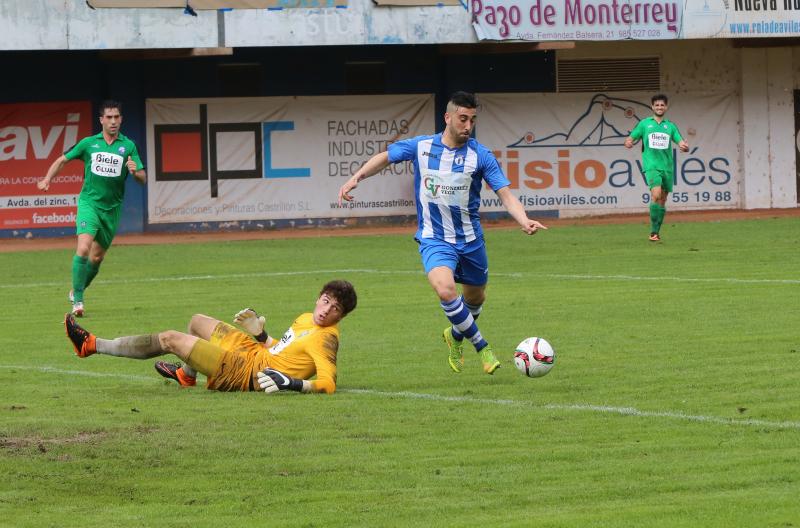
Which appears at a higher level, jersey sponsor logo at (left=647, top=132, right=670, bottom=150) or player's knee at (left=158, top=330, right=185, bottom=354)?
jersey sponsor logo at (left=647, top=132, right=670, bottom=150)

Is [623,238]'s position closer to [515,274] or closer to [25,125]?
[515,274]

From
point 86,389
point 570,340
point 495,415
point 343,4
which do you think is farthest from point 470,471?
point 343,4

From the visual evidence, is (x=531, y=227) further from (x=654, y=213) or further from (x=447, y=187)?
(x=654, y=213)

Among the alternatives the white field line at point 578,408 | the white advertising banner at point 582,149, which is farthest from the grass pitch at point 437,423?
the white advertising banner at point 582,149

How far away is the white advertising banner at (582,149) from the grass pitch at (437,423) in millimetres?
16064

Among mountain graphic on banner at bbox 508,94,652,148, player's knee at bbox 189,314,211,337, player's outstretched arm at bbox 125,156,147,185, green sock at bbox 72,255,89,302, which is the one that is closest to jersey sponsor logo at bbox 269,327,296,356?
player's knee at bbox 189,314,211,337

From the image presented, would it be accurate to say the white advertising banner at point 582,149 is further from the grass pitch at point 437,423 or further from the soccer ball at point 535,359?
the soccer ball at point 535,359

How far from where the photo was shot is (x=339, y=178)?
3359cm

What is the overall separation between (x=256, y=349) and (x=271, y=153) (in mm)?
23003

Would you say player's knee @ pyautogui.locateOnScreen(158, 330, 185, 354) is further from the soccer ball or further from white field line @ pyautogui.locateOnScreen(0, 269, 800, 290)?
white field line @ pyautogui.locateOnScreen(0, 269, 800, 290)

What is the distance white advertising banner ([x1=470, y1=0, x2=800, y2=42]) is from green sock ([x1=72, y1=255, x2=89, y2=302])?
16.1 metres

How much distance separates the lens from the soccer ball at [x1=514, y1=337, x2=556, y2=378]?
10.9 metres

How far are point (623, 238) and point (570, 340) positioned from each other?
14056 mm

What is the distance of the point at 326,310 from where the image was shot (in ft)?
34.1
